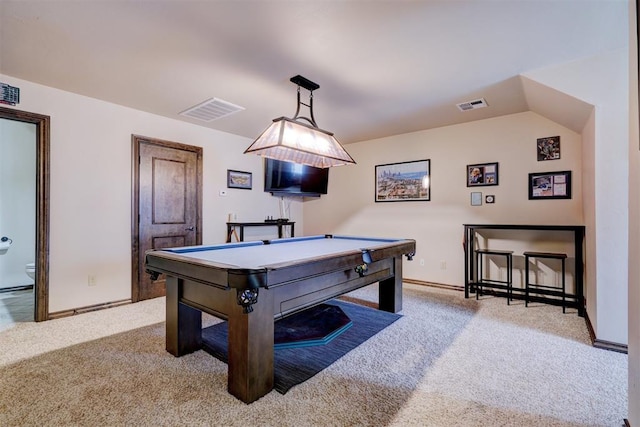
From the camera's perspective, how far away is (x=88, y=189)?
3359 mm

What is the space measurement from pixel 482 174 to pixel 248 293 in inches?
148

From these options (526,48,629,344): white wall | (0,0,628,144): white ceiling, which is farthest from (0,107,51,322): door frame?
(526,48,629,344): white wall

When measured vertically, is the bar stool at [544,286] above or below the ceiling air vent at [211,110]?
below

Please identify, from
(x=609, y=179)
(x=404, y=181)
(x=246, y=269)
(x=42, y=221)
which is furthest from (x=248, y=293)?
(x=404, y=181)

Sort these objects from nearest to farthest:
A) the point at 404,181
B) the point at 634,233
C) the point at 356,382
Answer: the point at 634,233 < the point at 356,382 < the point at 404,181

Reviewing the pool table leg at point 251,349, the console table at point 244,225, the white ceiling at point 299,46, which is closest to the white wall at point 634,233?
the white ceiling at point 299,46

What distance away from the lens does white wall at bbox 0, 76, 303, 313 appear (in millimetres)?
3129

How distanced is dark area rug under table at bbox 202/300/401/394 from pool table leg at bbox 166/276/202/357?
14 cm

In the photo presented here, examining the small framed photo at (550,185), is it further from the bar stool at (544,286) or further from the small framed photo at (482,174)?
the bar stool at (544,286)

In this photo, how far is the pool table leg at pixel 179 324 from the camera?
7.41ft

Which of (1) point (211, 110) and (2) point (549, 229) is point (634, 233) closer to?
(2) point (549, 229)

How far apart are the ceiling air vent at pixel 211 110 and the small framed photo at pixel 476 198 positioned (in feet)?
10.8

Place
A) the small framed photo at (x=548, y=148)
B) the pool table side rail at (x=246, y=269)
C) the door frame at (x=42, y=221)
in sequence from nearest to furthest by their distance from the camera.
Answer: the pool table side rail at (x=246, y=269)
the door frame at (x=42, y=221)
the small framed photo at (x=548, y=148)

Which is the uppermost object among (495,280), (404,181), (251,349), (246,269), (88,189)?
(404,181)
